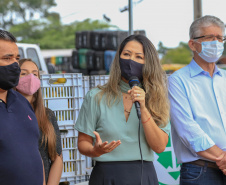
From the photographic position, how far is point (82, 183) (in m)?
3.73

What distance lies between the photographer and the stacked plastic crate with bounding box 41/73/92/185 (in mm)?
3719

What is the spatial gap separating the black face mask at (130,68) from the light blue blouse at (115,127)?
205 mm

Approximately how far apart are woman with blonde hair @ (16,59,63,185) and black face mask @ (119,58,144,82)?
82cm

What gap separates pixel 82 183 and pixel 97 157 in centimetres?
121

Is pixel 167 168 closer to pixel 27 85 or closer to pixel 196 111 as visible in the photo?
pixel 196 111

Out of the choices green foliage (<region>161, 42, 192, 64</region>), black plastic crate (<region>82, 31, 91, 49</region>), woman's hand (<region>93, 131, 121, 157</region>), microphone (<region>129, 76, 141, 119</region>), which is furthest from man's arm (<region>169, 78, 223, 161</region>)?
green foliage (<region>161, 42, 192, 64</region>)

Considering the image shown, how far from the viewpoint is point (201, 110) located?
3047 millimetres

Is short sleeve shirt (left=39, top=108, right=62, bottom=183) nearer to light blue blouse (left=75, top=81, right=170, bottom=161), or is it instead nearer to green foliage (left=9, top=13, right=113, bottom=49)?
light blue blouse (left=75, top=81, right=170, bottom=161)

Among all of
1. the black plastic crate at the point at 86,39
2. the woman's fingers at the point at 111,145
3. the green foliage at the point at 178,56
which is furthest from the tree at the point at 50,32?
the woman's fingers at the point at 111,145

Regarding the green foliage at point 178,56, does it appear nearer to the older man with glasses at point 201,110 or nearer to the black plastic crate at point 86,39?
the black plastic crate at point 86,39

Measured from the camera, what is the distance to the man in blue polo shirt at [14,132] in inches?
86.1

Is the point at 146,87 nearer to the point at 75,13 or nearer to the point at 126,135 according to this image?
the point at 126,135

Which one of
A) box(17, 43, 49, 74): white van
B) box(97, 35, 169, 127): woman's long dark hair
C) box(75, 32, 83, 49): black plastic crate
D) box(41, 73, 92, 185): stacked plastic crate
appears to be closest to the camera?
box(97, 35, 169, 127): woman's long dark hair

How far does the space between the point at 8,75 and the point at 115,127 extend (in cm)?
80
